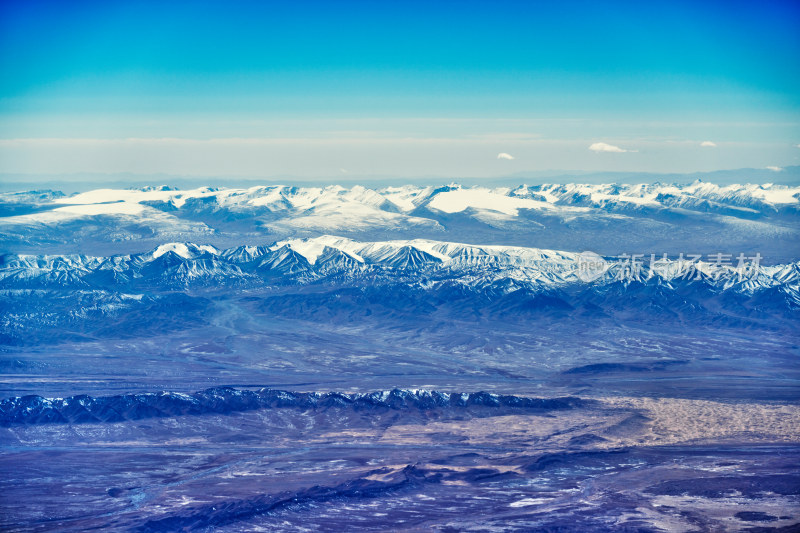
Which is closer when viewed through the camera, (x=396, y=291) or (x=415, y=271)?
(x=396, y=291)

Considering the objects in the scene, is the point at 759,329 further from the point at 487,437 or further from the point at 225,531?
the point at 225,531

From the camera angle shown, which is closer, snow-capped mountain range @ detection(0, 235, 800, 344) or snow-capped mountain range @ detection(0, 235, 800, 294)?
snow-capped mountain range @ detection(0, 235, 800, 344)

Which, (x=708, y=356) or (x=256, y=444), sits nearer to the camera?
(x=256, y=444)

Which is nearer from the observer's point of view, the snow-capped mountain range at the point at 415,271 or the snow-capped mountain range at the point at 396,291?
the snow-capped mountain range at the point at 396,291

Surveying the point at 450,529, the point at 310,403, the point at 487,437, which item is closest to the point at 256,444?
the point at 310,403

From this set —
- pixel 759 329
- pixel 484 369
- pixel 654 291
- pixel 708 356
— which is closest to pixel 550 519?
pixel 484 369

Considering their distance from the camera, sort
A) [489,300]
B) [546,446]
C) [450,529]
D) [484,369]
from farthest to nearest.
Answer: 1. [489,300]
2. [484,369]
3. [546,446]
4. [450,529]

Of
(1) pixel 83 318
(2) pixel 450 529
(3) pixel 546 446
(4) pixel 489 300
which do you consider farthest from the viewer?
(4) pixel 489 300

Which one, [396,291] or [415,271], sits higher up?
[415,271]

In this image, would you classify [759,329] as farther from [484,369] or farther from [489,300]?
[484,369]
